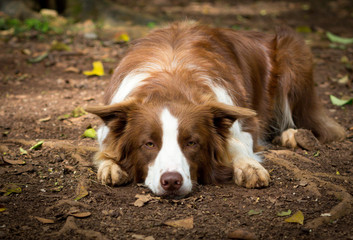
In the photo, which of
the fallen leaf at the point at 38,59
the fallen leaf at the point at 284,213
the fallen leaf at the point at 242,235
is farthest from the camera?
the fallen leaf at the point at 38,59

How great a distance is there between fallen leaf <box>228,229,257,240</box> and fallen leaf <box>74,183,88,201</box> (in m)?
1.31

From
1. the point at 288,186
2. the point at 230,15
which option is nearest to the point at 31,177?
the point at 288,186

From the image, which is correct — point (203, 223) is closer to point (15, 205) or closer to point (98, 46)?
point (15, 205)

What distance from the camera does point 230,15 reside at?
12.0 meters

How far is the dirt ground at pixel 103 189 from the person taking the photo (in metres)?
3.24

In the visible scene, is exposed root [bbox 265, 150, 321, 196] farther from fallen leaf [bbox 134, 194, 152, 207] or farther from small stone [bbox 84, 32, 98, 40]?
small stone [bbox 84, 32, 98, 40]

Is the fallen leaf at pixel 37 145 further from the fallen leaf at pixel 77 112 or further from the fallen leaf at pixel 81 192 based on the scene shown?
the fallen leaf at pixel 77 112

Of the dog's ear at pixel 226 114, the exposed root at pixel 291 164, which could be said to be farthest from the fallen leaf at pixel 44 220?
the exposed root at pixel 291 164

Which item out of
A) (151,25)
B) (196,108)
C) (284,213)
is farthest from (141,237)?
(151,25)

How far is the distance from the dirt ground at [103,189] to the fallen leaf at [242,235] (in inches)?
3.0

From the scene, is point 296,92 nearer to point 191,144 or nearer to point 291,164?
point 291,164

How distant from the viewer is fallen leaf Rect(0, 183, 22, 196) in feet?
12.1

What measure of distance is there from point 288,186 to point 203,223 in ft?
3.49

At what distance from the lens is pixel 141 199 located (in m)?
3.71
